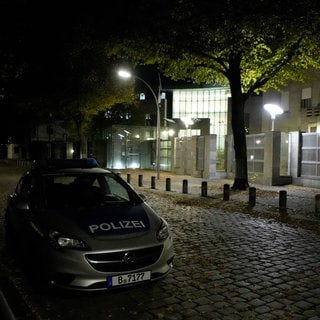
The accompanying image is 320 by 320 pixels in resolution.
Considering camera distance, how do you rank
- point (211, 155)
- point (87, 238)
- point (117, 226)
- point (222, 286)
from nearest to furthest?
point (87, 238) < point (117, 226) < point (222, 286) < point (211, 155)

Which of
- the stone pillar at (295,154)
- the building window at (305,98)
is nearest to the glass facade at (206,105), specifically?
the building window at (305,98)

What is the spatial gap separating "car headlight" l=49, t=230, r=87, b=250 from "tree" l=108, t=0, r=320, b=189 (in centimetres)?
1160

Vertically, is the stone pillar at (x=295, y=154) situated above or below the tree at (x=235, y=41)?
below

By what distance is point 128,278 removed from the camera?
463 centimetres

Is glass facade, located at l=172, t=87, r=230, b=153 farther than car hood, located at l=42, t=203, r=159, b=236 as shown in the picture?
Yes

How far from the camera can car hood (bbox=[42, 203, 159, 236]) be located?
4.76 meters

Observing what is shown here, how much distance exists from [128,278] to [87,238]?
713mm

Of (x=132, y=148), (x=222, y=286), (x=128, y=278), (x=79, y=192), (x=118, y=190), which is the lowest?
(x=222, y=286)

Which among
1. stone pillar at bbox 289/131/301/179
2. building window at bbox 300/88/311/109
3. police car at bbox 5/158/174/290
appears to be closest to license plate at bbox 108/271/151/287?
police car at bbox 5/158/174/290

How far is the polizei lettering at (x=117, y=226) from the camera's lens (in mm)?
4777

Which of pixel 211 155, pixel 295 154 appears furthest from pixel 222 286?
pixel 211 155

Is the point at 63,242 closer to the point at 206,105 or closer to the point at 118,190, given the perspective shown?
the point at 118,190

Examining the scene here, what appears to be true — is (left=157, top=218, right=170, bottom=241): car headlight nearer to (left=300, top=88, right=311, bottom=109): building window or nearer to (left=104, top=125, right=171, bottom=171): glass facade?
(left=300, top=88, right=311, bottom=109): building window

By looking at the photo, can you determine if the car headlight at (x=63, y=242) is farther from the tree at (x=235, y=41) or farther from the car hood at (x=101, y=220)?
the tree at (x=235, y=41)
